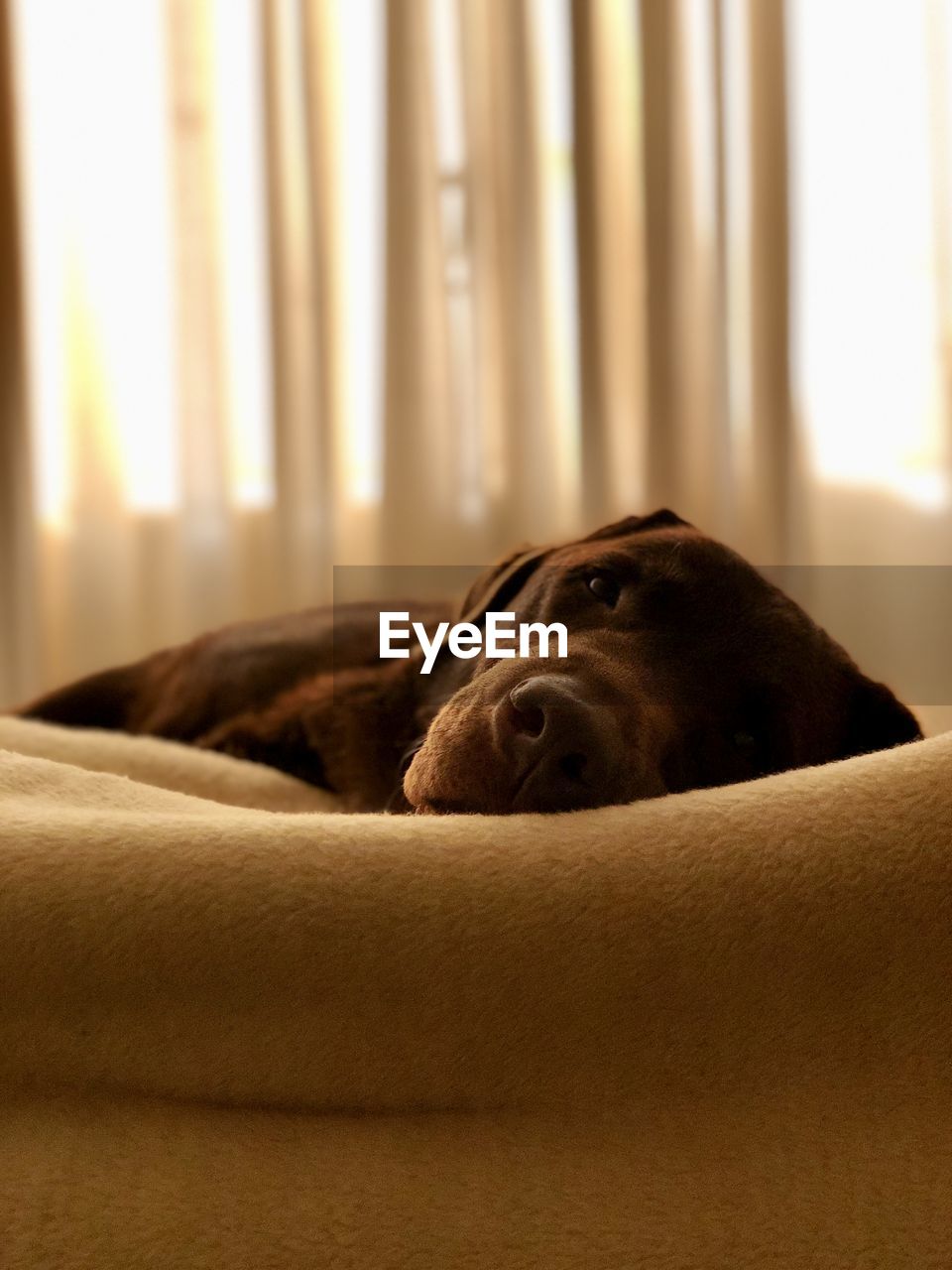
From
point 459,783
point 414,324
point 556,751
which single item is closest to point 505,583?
point 459,783

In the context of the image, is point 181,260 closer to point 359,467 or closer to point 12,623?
point 359,467

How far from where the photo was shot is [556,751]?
1.02 metres

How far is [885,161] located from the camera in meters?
3.19

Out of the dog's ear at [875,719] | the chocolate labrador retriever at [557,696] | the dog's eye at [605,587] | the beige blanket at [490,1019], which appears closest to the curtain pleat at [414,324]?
the chocolate labrador retriever at [557,696]

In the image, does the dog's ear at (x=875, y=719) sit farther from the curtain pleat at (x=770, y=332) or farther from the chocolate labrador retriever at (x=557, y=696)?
the curtain pleat at (x=770, y=332)

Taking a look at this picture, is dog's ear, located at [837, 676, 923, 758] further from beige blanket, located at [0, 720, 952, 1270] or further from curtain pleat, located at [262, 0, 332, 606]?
curtain pleat, located at [262, 0, 332, 606]

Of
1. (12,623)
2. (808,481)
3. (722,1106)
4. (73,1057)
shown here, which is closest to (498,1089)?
(722,1106)

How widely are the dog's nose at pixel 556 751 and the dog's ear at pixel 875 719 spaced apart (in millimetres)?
480

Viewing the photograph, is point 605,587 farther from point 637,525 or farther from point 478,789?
point 478,789

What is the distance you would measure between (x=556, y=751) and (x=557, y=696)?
45mm

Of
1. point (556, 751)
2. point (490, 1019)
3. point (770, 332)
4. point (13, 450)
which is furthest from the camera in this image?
point (13, 450)

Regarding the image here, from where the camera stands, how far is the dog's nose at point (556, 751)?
1009mm

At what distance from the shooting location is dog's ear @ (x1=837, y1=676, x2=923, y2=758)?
4.63 ft

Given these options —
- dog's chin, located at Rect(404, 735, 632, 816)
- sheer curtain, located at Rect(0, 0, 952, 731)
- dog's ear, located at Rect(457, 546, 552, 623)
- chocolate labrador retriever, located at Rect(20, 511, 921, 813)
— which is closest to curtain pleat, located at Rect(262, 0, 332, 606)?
sheer curtain, located at Rect(0, 0, 952, 731)
